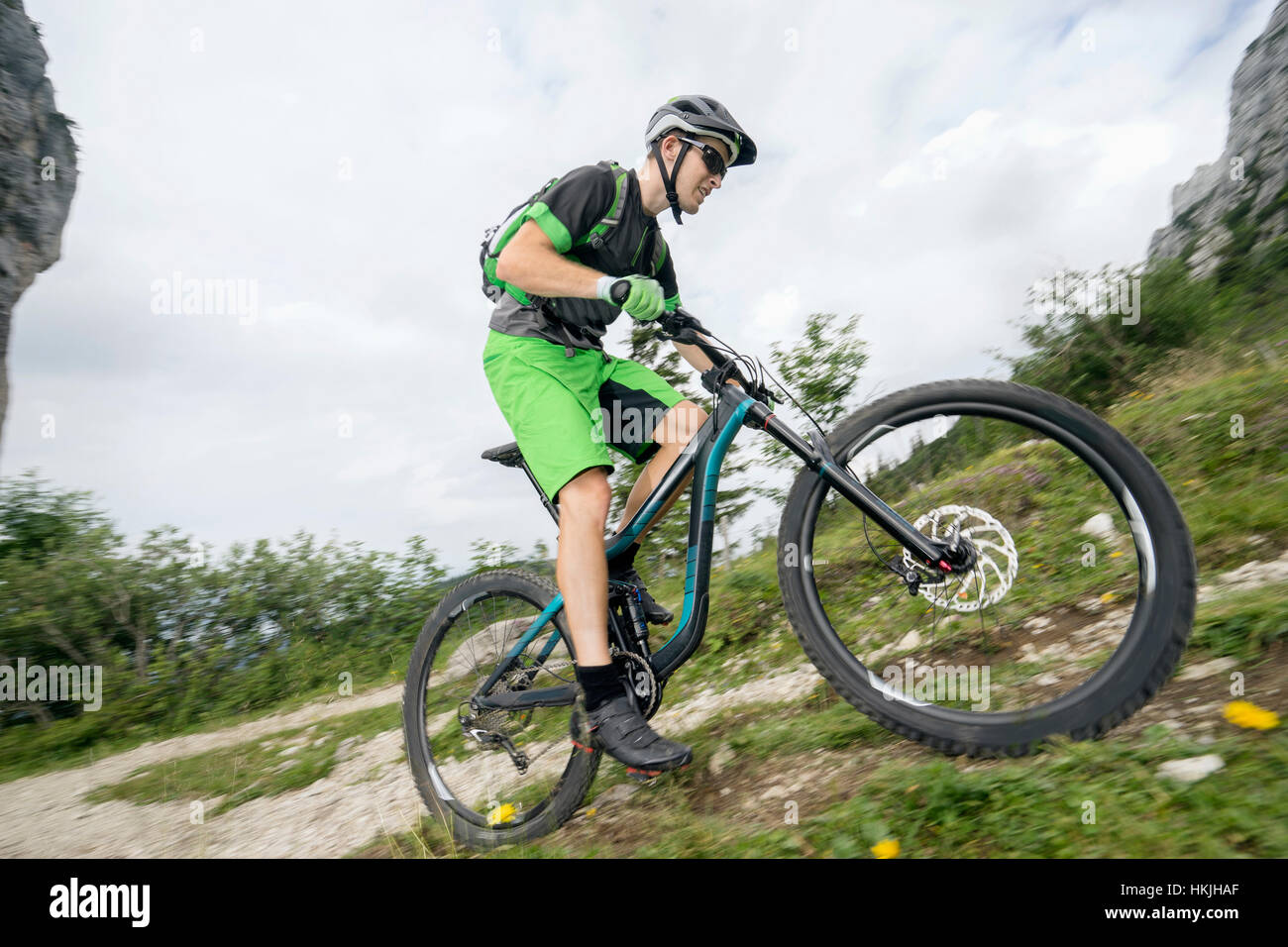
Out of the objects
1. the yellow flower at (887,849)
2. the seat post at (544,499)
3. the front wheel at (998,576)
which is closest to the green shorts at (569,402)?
the seat post at (544,499)

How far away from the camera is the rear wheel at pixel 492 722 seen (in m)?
2.60

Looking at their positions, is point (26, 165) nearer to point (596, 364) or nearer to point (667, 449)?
point (596, 364)

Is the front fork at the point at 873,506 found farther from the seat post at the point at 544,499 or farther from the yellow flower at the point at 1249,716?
the seat post at the point at 544,499

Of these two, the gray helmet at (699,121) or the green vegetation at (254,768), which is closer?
the gray helmet at (699,121)

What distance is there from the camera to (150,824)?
4.22 metres

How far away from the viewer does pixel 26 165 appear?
68.6 ft

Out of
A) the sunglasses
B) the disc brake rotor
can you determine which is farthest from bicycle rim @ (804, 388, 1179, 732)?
the sunglasses

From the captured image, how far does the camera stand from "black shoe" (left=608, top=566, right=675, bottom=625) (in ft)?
8.40

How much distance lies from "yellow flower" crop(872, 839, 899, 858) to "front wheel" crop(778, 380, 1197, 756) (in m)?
0.41

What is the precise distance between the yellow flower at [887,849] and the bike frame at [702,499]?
2.57ft

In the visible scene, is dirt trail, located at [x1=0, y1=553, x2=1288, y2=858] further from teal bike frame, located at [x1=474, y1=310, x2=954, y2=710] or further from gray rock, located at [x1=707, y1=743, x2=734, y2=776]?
teal bike frame, located at [x1=474, y1=310, x2=954, y2=710]
